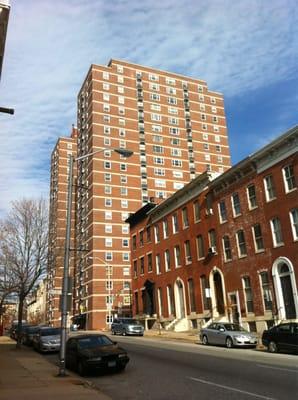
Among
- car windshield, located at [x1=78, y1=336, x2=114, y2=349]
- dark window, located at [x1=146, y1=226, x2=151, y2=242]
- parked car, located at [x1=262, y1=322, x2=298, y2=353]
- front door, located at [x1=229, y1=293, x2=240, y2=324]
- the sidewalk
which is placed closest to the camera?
the sidewalk

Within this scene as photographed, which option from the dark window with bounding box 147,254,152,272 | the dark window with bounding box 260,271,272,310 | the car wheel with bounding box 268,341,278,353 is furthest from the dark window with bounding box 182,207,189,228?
the car wheel with bounding box 268,341,278,353

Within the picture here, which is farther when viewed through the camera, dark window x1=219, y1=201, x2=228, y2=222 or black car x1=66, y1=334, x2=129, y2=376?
dark window x1=219, y1=201, x2=228, y2=222

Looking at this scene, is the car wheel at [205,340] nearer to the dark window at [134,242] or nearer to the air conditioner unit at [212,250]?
the air conditioner unit at [212,250]

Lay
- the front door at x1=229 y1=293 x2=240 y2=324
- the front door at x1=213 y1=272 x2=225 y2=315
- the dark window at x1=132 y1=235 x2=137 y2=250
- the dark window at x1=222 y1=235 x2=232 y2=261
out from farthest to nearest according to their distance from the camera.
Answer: the dark window at x1=132 y1=235 x2=137 y2=250
the front door at x1=213 y1=272 x2=225 y2=315
the dark window at x1=222 y1=235 x2=232 y2=261
the front door at x1=229 y1=293 x2=240 y2=324

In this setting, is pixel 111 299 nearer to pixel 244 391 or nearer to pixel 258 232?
pixel 258 232

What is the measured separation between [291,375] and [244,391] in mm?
3098

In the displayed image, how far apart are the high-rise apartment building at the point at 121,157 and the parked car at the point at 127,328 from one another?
97.0 feet

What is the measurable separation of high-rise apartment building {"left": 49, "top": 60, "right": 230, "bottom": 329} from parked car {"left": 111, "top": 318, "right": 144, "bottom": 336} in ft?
97.0

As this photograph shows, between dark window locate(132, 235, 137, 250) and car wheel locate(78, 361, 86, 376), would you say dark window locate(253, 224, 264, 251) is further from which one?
dark window locate(132, 235, 137, 250)

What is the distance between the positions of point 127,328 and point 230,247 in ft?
43.2

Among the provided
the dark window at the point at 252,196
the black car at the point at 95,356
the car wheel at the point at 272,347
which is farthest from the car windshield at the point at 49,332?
the dark window at the point at 252,196

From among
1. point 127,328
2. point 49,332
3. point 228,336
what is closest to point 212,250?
point 127,328

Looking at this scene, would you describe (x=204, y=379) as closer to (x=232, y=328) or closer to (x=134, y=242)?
(x=232, y=328)

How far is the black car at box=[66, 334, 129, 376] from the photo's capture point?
49.6 feet
